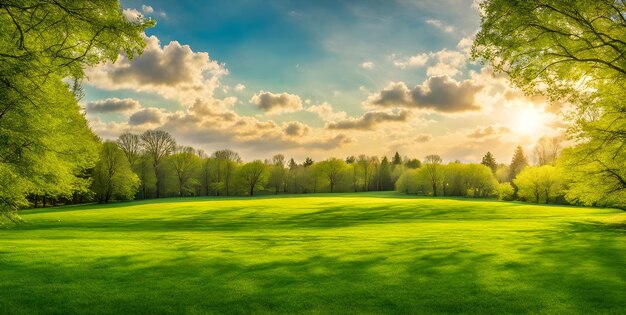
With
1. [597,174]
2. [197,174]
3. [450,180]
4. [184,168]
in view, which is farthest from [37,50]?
[450,180]

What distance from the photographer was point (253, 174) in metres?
111

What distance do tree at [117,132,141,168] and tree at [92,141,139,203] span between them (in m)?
16.7

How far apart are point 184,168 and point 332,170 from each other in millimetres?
48057

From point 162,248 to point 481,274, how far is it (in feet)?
43.7

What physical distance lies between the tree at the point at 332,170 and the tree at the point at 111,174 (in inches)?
2636

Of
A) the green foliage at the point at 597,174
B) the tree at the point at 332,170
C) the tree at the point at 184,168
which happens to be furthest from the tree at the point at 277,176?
the green foliage at the point at 597,174

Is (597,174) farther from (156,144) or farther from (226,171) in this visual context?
(226,171)

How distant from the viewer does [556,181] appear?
2985 inches

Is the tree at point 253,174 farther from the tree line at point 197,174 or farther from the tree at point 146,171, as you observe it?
the tree at point 146,171

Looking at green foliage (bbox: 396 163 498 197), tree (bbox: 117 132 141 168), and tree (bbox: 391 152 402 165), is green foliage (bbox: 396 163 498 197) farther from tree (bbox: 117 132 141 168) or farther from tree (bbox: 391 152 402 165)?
tree (bbox: 117 132 141 168)

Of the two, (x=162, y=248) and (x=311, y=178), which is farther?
(x=311, y=178)

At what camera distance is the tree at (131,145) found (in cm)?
8725

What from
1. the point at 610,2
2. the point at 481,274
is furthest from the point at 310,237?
the point at 610,2

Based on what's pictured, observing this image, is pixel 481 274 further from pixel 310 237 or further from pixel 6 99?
pixel 6 99
